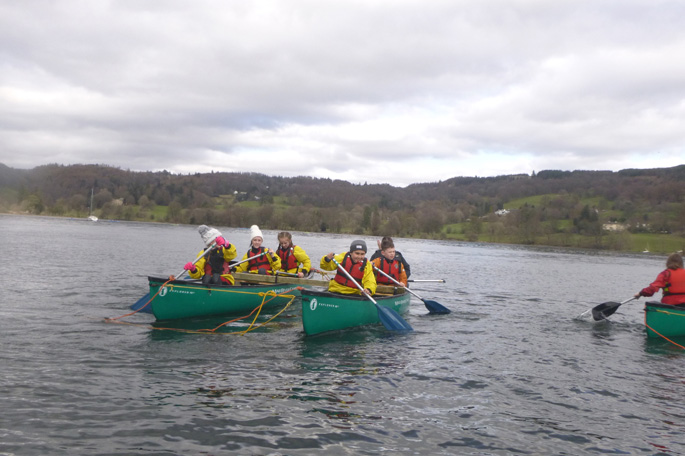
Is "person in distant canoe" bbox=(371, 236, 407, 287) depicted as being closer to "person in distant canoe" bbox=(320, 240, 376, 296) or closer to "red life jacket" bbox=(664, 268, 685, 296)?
"person in distant canoe" bbox=(320, 240, 376, 296)

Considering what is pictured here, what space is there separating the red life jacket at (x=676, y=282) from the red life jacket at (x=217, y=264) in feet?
34.0

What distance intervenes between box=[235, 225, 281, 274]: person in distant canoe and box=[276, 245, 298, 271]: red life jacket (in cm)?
50

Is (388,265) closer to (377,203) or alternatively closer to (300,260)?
(300,260)

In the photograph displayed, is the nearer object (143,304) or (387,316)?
(387,316)

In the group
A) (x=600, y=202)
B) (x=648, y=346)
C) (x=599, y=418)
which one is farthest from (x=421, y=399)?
(x=600, y=202)

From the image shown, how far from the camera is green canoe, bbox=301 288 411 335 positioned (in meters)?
10.7

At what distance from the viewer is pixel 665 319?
12.6 m

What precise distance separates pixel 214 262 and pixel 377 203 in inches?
5207

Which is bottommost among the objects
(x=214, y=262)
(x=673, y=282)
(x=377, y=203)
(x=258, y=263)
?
(x=258, y=263)

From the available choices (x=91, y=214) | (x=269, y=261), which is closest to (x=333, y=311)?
(x=269, y=261)

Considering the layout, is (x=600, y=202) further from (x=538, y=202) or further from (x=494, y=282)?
(x=494, y=282)

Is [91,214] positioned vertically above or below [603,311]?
above

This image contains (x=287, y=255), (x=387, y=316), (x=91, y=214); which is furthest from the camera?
(x=91, y=214)

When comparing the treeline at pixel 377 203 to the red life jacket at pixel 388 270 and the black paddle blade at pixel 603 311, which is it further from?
the black paddle blade at pixel 603 311
